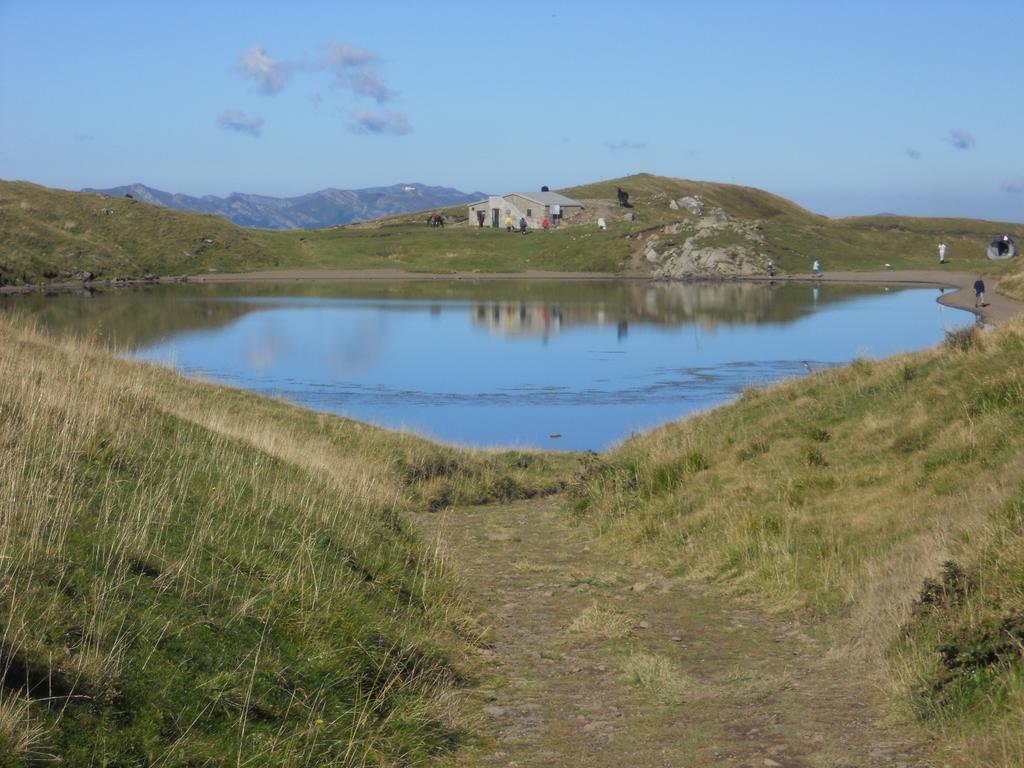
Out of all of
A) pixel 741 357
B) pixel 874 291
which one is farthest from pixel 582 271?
pixel 741 357

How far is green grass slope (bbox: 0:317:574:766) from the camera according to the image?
666 centimetres

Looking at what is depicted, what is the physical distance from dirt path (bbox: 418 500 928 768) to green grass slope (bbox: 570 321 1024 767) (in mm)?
526

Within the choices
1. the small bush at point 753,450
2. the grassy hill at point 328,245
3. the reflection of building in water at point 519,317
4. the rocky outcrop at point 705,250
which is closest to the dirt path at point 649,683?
the small bush at point 753,450

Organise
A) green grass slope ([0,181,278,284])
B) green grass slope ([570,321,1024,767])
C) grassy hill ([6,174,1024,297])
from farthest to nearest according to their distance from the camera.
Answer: grassy hill ([6,174,1024,297])
green grass slope ([0,181,278,284])
green grass slope ([570,321,1024,767])

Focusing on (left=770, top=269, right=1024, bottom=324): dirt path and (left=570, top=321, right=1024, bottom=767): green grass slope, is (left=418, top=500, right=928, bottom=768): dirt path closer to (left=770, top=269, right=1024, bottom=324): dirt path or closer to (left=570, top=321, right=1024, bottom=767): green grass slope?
(left=570, top=321, right=1024, bottom=767): green grass slope

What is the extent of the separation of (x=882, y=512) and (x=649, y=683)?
5464mm

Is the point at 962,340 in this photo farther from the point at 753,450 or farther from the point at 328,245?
the point at 328,245

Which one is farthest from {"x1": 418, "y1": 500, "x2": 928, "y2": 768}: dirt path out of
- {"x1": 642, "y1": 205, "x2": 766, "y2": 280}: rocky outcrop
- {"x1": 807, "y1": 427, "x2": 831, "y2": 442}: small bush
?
{"x1": 642, "y1": 205, "x2": 766, "y2": 280}: rocky outcrop

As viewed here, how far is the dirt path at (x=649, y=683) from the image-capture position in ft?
26.1

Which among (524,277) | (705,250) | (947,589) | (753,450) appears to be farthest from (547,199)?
(947,589)

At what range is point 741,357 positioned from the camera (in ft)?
184

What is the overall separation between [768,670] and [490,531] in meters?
8.19

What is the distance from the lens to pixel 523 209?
16900cm

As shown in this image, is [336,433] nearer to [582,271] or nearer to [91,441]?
[91,441]
